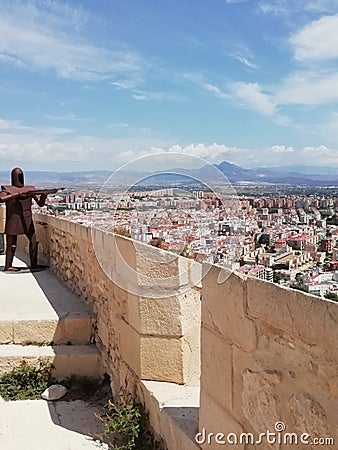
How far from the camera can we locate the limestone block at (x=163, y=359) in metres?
3.02

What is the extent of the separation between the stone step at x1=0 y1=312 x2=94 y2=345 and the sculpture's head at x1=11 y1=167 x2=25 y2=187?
2.79 meters

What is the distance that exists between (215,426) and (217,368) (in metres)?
0.28

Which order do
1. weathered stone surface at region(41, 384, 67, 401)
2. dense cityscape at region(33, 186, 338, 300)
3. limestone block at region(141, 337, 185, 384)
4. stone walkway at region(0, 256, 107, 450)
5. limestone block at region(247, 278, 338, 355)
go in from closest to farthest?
limestone block at region(247, 278, 338, 355) → dense cityscape at region(33, 186, 338, 300) → limestone block at region(141, 337, 185, 384) → stone walkway at region(0, 256, 107, 450) → weathered stone surface at region(41, 384, 67, 401)

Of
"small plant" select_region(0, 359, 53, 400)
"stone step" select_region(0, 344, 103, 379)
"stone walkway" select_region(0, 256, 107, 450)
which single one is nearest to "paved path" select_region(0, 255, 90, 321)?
"stone walkway" select_region(0, 256, 107, 450)

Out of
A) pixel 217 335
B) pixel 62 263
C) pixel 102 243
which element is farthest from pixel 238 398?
pixel 62 263

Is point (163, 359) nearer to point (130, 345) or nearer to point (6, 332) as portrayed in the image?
point (130, 345)

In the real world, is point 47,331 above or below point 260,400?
below

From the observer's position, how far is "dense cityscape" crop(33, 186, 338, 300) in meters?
2.31

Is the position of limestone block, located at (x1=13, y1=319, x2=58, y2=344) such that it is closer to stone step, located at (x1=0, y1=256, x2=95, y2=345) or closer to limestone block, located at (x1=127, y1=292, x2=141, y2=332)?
stone step, located at (x1=0, y1=256, x2=95, y2=345)

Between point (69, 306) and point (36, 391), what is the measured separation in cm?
115

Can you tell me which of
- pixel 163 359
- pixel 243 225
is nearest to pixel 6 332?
pixel 163 359

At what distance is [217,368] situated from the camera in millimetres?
2129

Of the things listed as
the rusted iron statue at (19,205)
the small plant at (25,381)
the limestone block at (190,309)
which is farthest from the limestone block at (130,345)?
the rusted iron statue at (19,205)

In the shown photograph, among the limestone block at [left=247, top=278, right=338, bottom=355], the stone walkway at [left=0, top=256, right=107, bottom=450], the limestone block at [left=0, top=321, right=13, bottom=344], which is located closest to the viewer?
the limestone block at [left=247, top=278, right=338, bottom=355]
